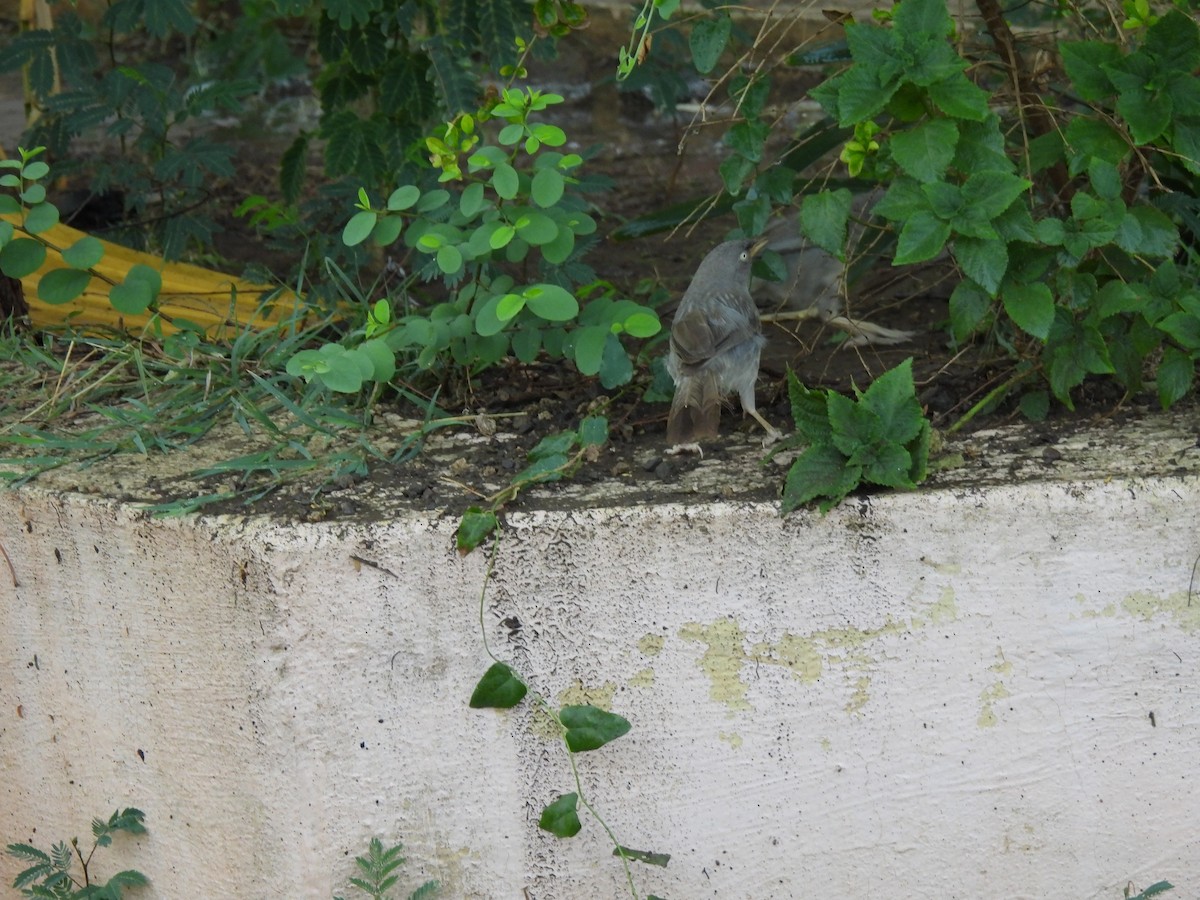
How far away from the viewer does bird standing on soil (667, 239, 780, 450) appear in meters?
3.16

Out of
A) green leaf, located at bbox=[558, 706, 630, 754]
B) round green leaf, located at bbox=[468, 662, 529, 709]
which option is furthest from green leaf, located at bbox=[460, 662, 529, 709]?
green leaf, located at bbox=[558, 706, 630, 754]

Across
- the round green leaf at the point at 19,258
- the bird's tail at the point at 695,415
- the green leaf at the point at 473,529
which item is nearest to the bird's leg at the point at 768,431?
the bird's tail at the point at 695,415

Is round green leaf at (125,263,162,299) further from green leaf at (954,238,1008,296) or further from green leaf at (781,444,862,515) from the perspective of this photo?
green leaf at (954,238,1008,296)

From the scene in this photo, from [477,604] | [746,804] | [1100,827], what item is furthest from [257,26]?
[1100,827]

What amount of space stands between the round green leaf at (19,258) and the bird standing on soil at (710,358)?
1.61 metres

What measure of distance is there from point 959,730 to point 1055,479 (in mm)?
566

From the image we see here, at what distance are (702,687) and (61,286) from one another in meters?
1.92

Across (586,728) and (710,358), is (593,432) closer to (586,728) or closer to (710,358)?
(710,358)

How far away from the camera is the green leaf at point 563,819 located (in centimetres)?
276

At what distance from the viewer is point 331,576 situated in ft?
8.98

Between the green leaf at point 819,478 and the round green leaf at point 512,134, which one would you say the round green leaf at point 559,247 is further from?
the green leaf at point 819,478

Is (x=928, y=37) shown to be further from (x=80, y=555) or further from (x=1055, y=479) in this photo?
(x=80, y=555)

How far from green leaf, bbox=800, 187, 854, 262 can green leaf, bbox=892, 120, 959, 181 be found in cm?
25

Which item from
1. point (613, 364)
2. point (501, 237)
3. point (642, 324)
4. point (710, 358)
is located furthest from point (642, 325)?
point (501, 237)
